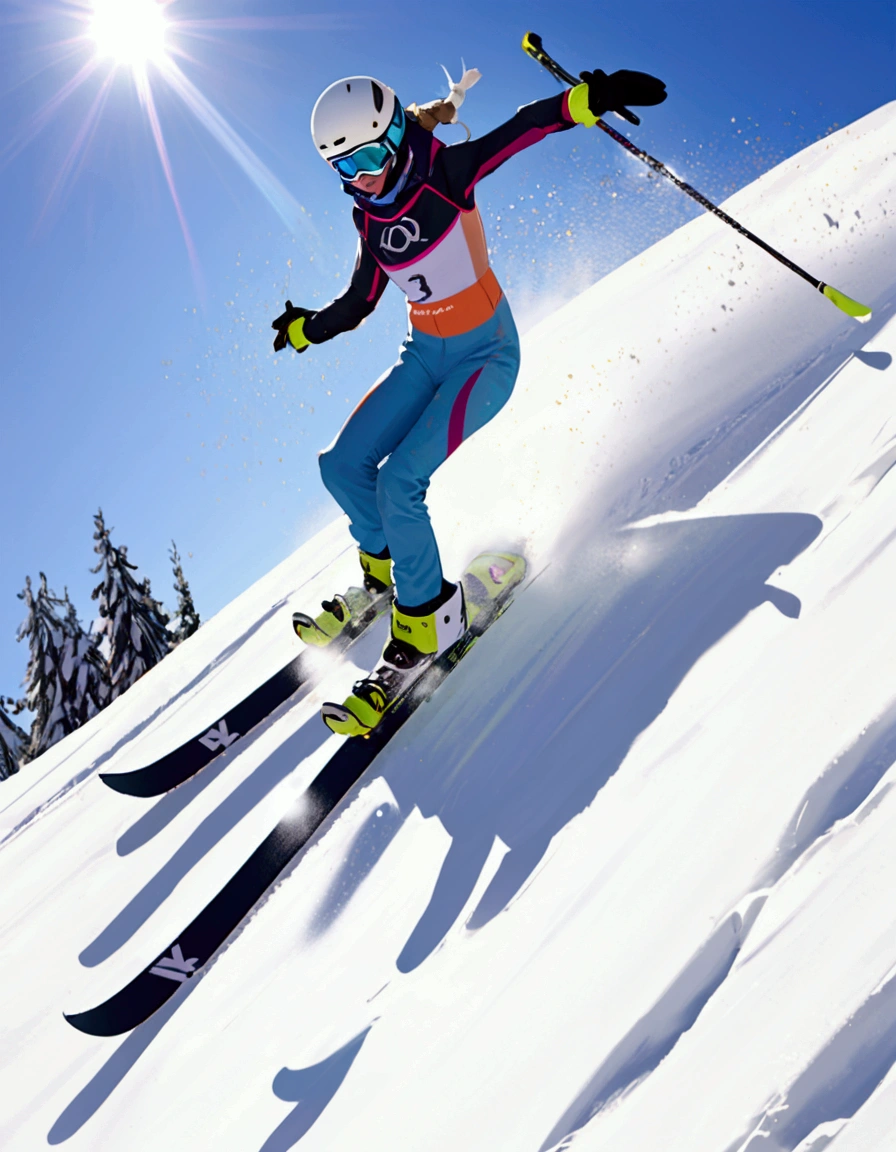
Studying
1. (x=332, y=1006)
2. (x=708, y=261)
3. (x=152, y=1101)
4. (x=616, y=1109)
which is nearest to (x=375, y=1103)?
(x=332, y=1006)

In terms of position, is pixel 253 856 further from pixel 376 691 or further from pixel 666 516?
pixel 666 516

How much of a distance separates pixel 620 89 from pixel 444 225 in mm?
942

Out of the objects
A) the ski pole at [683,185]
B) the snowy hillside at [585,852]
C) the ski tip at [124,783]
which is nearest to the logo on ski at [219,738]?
the snowy hillside at [585,852]

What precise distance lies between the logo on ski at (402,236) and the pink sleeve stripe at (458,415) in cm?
70

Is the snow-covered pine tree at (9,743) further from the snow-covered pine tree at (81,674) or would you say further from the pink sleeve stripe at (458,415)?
the pink sleeve stripe at (458,415)

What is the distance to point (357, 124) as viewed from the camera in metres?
3.30

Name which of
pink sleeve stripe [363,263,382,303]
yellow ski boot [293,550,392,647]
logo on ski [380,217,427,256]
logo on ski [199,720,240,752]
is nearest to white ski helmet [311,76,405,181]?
logo on ski [380,217,427,256]

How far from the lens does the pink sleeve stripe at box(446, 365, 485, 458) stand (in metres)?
3.72

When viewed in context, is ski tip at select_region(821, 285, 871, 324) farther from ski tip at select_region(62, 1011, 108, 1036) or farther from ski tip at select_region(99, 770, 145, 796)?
ski tip at select_region(62, 1011, 108, 1036)

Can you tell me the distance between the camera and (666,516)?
4156 millimetres

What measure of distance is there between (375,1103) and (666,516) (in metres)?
3.04

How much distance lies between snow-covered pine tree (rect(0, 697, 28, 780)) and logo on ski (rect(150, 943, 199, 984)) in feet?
49.2

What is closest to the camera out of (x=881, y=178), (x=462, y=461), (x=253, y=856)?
(x=253, y=856)

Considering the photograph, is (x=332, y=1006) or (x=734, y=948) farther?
(x=332, y=1006)
